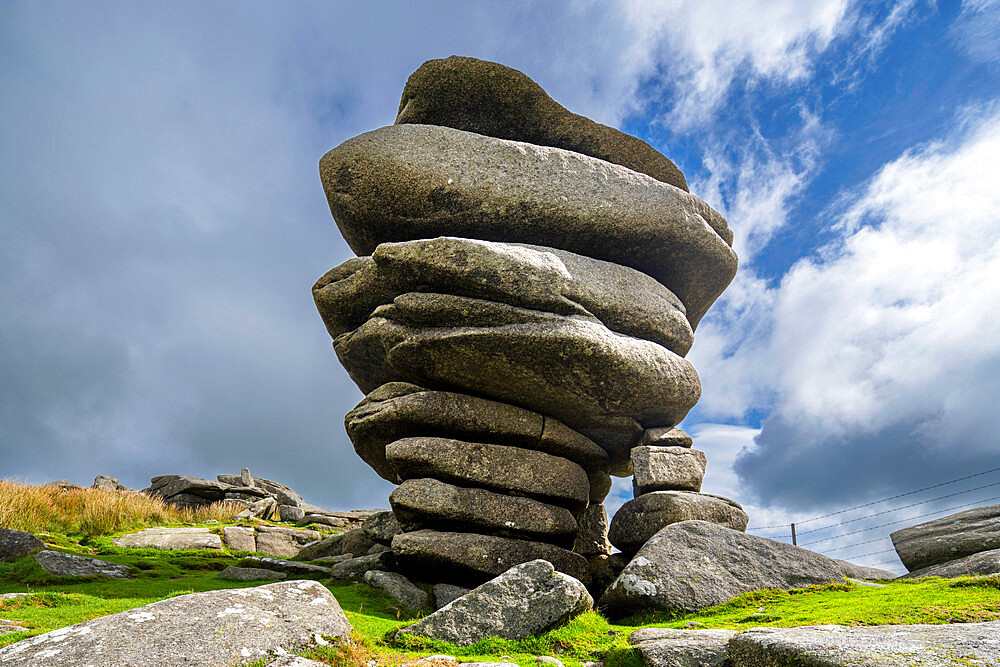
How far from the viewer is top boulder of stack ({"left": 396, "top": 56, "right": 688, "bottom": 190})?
21438 millimetres

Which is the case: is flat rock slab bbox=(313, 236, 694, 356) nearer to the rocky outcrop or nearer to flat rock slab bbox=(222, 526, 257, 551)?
the rocky outcrop

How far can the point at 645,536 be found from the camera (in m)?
17.5

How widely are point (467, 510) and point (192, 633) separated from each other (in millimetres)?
8616

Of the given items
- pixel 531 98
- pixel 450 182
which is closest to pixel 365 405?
pixel 450 182

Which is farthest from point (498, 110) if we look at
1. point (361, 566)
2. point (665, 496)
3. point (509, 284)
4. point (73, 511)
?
point (73, 511)

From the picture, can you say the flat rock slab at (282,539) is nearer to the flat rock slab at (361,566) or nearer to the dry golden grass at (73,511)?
the dry golden grass at (73,511)

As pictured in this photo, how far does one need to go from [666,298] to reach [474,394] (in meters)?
7.42

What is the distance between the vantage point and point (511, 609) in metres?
11.4

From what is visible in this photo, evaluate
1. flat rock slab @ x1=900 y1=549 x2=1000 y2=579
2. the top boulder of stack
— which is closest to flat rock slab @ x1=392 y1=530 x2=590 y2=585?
flat rock slab @ x1=900 y1=549 x2=1000 y2=579

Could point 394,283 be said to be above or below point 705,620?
above

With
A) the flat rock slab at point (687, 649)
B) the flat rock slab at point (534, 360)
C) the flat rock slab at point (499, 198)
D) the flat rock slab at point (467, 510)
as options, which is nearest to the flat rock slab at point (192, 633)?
the flat rock slab at point (687, 649)

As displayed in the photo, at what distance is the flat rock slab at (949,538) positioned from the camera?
16.6 m

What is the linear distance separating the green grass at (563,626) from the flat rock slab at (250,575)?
71cm

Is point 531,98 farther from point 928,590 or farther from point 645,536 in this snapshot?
point 928,590
